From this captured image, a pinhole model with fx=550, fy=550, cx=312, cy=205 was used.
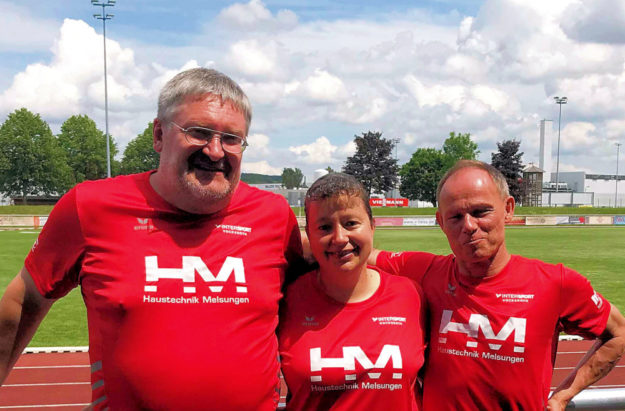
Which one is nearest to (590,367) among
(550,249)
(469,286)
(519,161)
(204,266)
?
(469,286)

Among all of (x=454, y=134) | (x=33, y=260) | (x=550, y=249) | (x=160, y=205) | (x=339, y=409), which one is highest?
(x=454, y=134)

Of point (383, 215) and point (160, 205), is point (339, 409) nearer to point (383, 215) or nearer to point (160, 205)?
point (160, 205)

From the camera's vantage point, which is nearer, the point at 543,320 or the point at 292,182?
the point at 543,320

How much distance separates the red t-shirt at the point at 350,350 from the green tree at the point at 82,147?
68569mm

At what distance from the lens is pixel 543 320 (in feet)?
8.64

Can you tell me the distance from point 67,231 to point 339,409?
4.85 ft

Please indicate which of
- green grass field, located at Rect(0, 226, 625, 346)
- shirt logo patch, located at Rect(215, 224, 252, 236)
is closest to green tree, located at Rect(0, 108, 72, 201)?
green grass field, located at Rect(0, 226, 625, 346)

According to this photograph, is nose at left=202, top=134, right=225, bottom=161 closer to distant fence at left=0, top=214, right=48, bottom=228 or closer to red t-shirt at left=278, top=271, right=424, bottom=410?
red t-shirt at left=278, top=271, right=424, bottom=410

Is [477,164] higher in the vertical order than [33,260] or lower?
higher

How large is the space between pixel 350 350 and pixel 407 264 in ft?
2.69

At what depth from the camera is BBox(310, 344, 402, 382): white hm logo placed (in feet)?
7.94

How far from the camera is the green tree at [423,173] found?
7475cm

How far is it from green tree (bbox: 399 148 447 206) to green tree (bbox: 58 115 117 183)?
133 feet

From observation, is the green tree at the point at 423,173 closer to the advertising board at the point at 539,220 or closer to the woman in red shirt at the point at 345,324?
the advertising board at the point at 539,220
